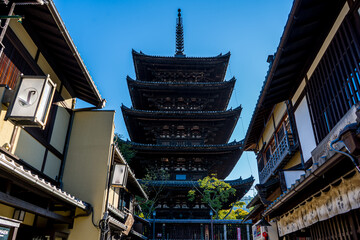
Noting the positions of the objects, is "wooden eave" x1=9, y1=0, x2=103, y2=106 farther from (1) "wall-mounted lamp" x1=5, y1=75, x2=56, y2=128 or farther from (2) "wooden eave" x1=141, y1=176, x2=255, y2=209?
(2) "wooden eave" x1=141, y1=176, x2=255, y2=209

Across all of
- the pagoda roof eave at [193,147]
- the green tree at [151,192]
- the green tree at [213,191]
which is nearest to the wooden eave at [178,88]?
the pagoda roof eave at [193,147]

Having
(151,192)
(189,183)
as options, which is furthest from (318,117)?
(151,192)

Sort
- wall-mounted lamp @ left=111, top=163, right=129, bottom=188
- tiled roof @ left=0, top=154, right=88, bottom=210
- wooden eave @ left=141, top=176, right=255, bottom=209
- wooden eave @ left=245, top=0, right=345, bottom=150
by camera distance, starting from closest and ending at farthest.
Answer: tiled roof @ left=0, top=154, right=88, bottom=210 → wooden eave @ left=245, top=0, right=345, bottom=150 → wall-mounted lamp @ left=111, top=163, right=129, bottom=188 → wooden eave @ left=141, top=176, right=255, bottom=209

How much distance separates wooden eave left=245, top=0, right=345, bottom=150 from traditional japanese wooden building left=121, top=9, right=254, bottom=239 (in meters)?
13.2

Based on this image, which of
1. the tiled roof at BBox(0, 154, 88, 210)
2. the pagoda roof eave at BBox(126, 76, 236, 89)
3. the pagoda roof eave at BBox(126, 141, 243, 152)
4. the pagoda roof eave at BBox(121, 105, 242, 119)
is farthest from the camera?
the pagoda roof eave at BBox(126, 76, 236, 89)

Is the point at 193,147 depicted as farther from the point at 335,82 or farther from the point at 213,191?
the point at 335,82

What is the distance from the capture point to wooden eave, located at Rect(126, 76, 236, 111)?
86.5 ft

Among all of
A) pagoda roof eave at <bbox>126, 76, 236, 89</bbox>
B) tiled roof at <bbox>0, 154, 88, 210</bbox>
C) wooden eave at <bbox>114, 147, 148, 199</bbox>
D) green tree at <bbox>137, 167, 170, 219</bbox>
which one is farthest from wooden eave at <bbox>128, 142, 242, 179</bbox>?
tiled roof at <bbox>0, 154, 88, 210</bbox>

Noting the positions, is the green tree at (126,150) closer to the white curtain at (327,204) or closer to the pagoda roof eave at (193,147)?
the pagoda roof eave at (193,147)

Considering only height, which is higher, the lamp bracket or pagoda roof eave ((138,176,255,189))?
pagoda roof eave ((138,176,255,189))

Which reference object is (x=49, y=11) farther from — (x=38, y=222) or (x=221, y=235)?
(x=221, y=235)

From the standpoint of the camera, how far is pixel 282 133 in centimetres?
1302

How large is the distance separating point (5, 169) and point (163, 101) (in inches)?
933

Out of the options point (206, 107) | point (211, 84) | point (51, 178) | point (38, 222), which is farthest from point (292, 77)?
point (206, 107)
